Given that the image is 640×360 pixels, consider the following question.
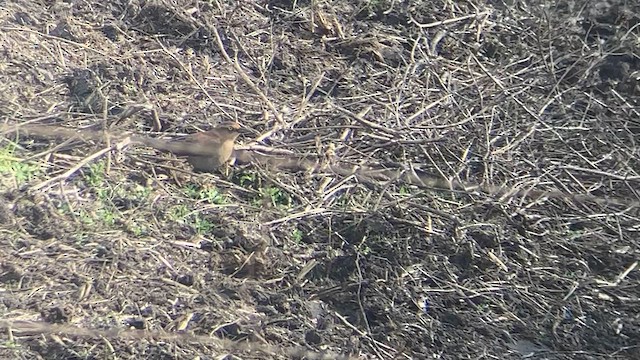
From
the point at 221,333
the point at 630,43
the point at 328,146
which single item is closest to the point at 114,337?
the point at 221,333

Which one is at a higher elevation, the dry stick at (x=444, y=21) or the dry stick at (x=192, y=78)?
the dry stick at (x=444, y=21)

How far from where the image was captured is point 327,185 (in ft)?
12.3

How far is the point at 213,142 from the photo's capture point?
3.76 metres

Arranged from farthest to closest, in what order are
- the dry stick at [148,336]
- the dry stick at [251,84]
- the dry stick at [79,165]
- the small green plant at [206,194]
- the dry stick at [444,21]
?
the dry stick at [444,21] < the dry stick at [251,84] < the small green plant at [206,194] < the dry stick at [79,165] < the dry stick at [148,336]

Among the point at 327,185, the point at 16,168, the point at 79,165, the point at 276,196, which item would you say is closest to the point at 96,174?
the point at 79,165

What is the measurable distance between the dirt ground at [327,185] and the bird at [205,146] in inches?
2.4

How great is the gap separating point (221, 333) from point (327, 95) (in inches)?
59.4

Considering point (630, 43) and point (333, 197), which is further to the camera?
point (630, 43)

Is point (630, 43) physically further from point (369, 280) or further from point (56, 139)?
point (56, 139)

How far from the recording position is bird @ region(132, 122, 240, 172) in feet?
12.3

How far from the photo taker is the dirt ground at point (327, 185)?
3301mm

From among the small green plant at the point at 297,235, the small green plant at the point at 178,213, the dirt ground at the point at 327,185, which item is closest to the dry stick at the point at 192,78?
the dirt ground at the point at 327,185

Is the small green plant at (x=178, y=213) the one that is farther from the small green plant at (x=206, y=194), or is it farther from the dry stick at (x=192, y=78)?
the dry stick at (x=192, y=78)

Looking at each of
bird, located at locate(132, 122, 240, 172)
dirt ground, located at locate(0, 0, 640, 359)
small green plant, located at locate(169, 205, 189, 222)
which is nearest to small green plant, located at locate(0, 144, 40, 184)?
dirt ground, located at locate(0, 0, 640, 359)
